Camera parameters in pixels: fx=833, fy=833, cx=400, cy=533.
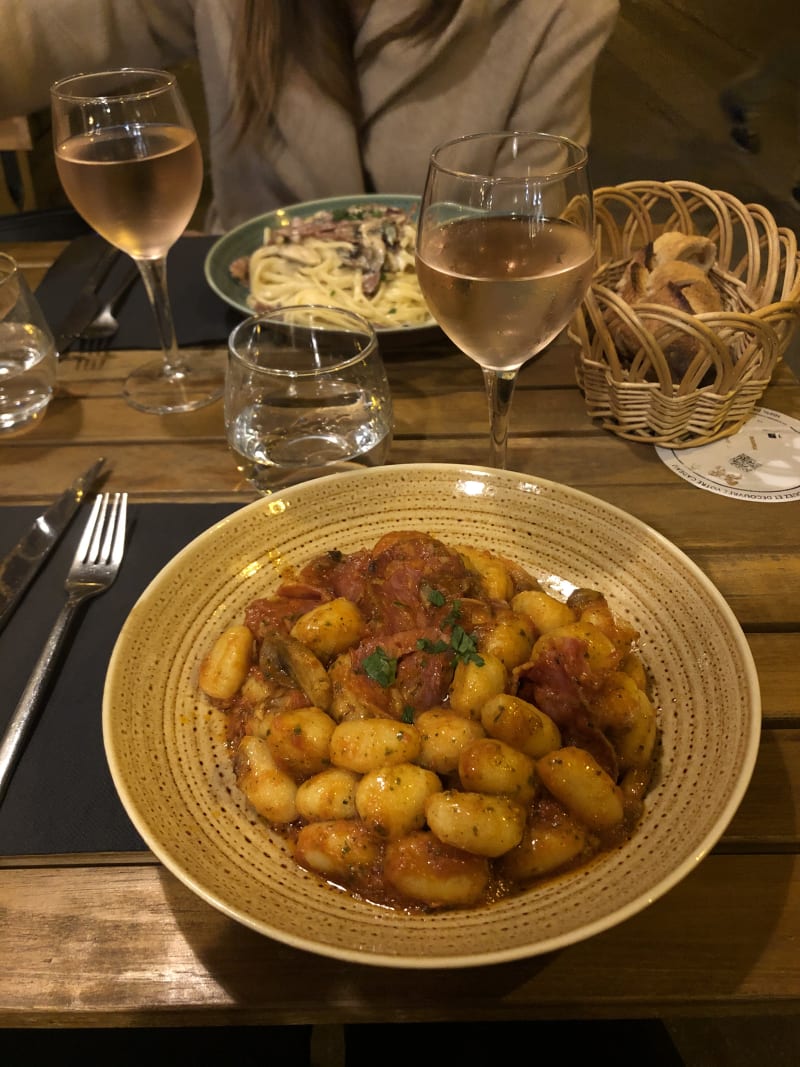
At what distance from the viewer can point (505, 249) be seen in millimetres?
934

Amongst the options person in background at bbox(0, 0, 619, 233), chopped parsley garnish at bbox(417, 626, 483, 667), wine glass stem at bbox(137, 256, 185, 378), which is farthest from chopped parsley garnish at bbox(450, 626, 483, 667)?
person in background at bbox(0, 0, 619, 233)

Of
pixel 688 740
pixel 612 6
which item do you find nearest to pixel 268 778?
pixel 688 740

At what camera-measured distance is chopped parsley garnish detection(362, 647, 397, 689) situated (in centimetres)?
80

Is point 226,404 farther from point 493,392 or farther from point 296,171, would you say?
point 296,171

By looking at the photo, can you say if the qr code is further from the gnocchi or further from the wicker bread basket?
the gnocchi

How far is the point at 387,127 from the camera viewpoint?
2.26 metres

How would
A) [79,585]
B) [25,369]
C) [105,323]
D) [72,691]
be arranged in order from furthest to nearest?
[105,323] < [25,369] < [79,585] < [72,691]

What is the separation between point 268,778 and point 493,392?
571 millimetres

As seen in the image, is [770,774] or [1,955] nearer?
[1,955]

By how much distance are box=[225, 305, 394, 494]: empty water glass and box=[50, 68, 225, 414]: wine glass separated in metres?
0.26

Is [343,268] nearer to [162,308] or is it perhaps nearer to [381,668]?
[162,308]

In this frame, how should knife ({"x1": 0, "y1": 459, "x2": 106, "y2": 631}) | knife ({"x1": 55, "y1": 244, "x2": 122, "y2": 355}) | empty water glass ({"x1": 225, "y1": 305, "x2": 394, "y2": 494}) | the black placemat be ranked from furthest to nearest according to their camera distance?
knife ({"x1": 55, "y1": 244, "x2": 122, "y2": 355}) < empty water glass ({"x1": 225, "y1": 305, "x2": 394, "y2": 494}) < knife ({"x1": 0, "y1": 459, "x2": 106, "y2": 631}) < the black placemat

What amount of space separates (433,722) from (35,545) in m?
0.63

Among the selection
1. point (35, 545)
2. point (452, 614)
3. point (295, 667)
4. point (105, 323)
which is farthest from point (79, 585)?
point (105, 323)
